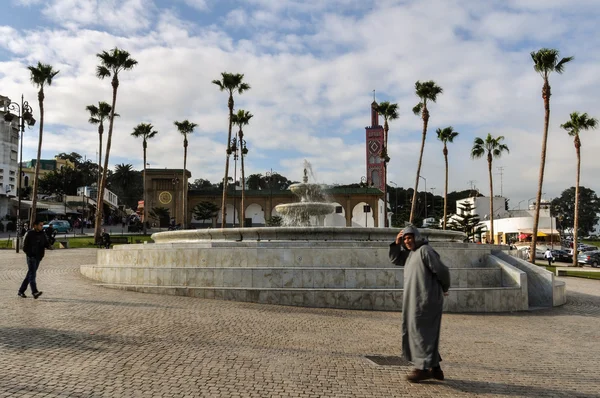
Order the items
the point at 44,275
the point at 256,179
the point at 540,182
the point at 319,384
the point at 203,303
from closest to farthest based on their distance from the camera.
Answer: the point at 319,384
the point at 203,303
the point at 44,275
the point at 540,182
the point at 256,179

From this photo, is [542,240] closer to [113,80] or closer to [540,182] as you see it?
[540,182]

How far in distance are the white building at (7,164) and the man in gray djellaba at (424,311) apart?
60497 millimetres

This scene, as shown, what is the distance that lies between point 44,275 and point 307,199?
1138cm

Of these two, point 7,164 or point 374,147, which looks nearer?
point 7,164

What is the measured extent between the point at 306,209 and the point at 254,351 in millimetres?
13361

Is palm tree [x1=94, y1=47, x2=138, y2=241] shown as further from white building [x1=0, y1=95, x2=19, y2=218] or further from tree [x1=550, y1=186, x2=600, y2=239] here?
tree [x1=550, y1=186, x2=600, y2=239]

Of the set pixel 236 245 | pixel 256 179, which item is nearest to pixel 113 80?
pixel 236 245

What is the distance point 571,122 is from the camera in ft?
110

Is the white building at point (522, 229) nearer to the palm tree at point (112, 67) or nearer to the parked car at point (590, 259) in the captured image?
the parked car at point (590, 259)

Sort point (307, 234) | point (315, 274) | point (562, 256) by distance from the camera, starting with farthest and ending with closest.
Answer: point (562, 256) < point (307, 234) < point (315, 274)

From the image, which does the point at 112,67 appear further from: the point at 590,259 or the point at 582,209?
the point at 582,209

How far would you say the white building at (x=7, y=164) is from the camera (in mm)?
55478

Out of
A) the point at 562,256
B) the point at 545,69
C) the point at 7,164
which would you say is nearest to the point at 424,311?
the point at 545,69

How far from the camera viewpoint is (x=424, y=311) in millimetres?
4836
